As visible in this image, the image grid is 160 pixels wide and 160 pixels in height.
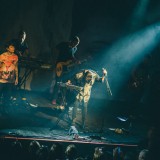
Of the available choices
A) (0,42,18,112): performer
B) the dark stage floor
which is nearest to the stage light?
the dark stage floor

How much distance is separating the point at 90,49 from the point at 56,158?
30.4 feet

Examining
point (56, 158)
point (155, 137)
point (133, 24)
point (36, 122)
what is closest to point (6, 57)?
point (36, 122)

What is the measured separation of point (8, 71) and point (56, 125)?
7.58 ft

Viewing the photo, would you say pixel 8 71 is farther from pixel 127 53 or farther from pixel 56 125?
pixel 127 53

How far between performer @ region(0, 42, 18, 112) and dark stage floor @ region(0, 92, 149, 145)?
0.72 meters

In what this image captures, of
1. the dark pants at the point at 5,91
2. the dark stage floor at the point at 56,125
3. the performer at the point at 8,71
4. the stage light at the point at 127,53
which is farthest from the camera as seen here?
the stage light at the point at 127,53

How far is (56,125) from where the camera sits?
28.3 ft

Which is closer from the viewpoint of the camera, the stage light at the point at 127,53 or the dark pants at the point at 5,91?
the dark pants at the point at 5,91

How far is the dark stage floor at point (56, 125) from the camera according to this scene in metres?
7.70

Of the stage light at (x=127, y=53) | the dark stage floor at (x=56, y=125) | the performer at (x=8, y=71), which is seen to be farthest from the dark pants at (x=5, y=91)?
the stage light at (x=127, y=53)

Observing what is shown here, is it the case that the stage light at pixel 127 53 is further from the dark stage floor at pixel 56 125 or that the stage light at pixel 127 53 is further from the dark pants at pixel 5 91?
the dark pants at pixel 5 91

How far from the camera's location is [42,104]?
11.2 metres

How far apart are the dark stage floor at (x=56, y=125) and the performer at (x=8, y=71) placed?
0.72 meters

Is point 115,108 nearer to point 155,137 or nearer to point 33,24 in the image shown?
point 33,24
